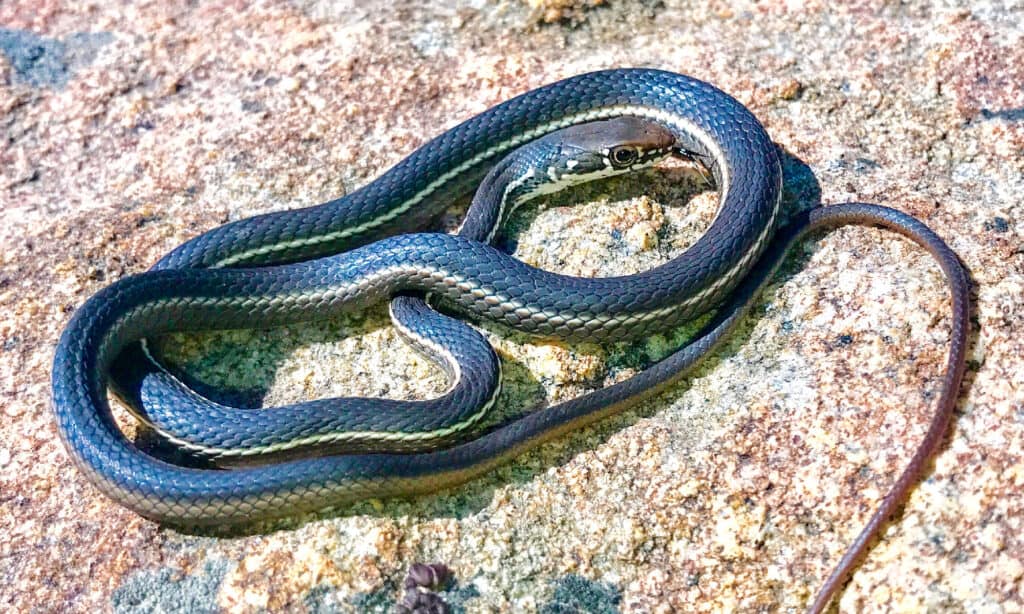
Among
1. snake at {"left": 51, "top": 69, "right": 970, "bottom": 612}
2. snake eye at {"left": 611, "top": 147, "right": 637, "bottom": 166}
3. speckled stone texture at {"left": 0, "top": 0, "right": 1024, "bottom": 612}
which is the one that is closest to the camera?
speckled stone texture at {"left": 0, "top": 0, "right": 1024, "bottom": 612}

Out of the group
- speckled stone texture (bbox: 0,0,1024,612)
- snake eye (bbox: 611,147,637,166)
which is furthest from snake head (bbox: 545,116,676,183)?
speckled stone texture (bbox: 0,0,1024,612)

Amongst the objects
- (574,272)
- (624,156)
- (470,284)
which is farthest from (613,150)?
(470,284)

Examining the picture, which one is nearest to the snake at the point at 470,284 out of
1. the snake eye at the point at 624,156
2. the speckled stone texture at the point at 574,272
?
the snake eye at the point at 624,156

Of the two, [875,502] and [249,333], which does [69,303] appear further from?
[875,502]

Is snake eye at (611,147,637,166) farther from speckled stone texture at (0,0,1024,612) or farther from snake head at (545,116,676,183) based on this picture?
speckled stone texture at (0,0,1024,612)

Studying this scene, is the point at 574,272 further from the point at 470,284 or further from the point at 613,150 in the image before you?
the point at 613,150

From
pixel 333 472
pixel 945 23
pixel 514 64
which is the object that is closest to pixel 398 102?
pixel 514 64

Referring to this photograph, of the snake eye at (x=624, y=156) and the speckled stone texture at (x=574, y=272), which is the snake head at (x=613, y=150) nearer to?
the snake eye at (x=624, y=156)
